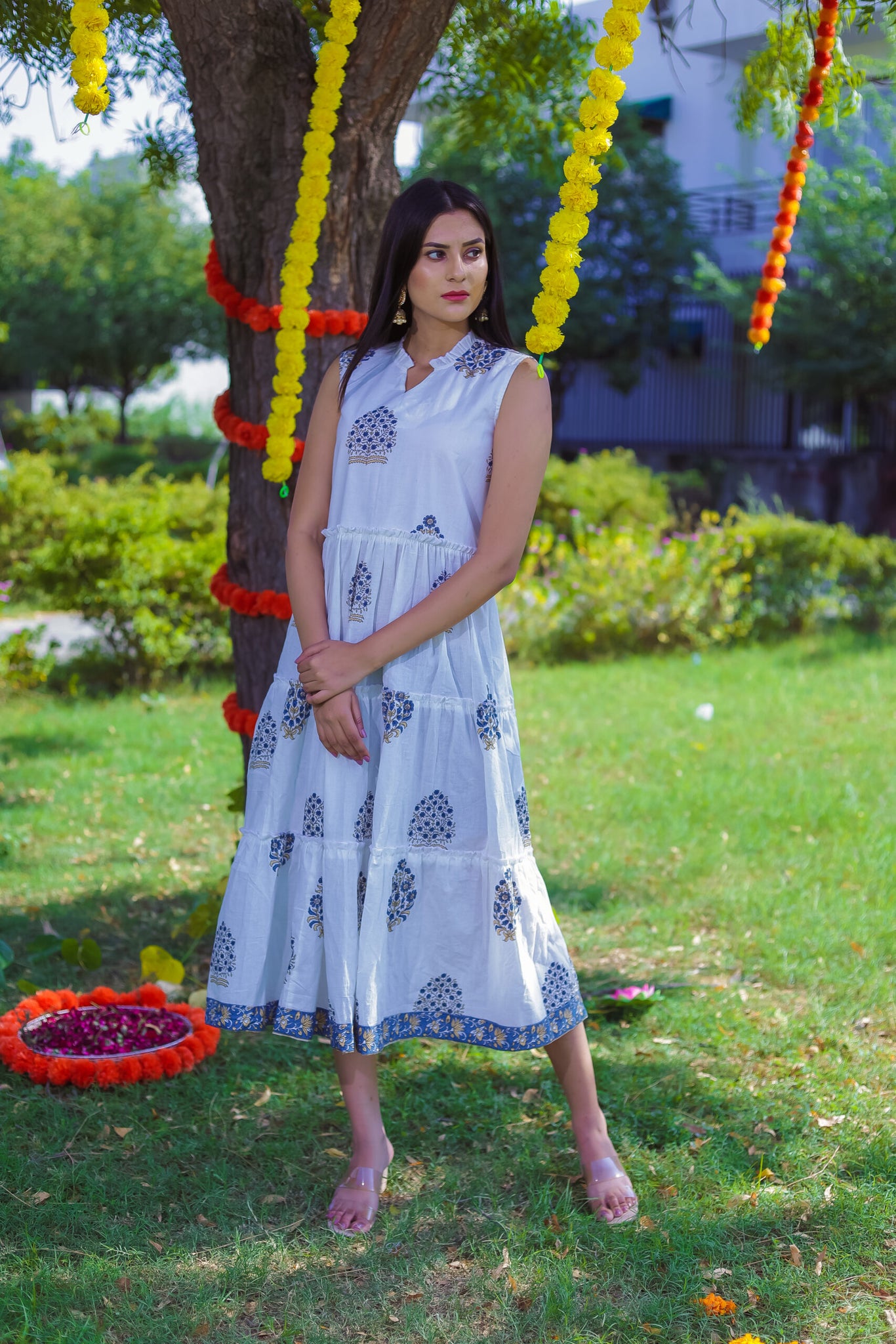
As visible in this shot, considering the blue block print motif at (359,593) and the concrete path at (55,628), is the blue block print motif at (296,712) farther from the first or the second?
the concrete path at (55,628)

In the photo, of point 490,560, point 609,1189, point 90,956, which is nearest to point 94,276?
point 90,956

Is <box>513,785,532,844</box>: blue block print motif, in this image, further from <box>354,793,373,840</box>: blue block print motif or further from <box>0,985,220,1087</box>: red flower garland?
<box>0,985,220,1087</box>: red flower garland

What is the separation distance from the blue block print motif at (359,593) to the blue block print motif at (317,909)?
0.46 meters

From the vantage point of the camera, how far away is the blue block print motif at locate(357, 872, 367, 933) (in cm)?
216

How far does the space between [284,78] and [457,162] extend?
1367 centimetres

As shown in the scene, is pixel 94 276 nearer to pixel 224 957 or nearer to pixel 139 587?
pixel 139 587

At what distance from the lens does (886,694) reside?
679 centimetres

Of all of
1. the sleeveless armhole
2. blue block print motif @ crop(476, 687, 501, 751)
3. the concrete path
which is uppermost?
the sleeveless armhole

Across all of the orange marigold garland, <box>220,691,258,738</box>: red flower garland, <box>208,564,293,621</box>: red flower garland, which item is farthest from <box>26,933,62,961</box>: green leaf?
the orange marigold garland

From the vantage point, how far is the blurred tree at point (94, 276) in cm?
2303

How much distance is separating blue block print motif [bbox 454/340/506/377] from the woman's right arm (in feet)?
0.77

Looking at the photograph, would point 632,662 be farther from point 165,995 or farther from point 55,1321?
point 55,1321

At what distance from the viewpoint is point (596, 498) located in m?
9.95

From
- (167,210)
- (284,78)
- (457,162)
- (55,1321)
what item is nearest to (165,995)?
(55,1321)
